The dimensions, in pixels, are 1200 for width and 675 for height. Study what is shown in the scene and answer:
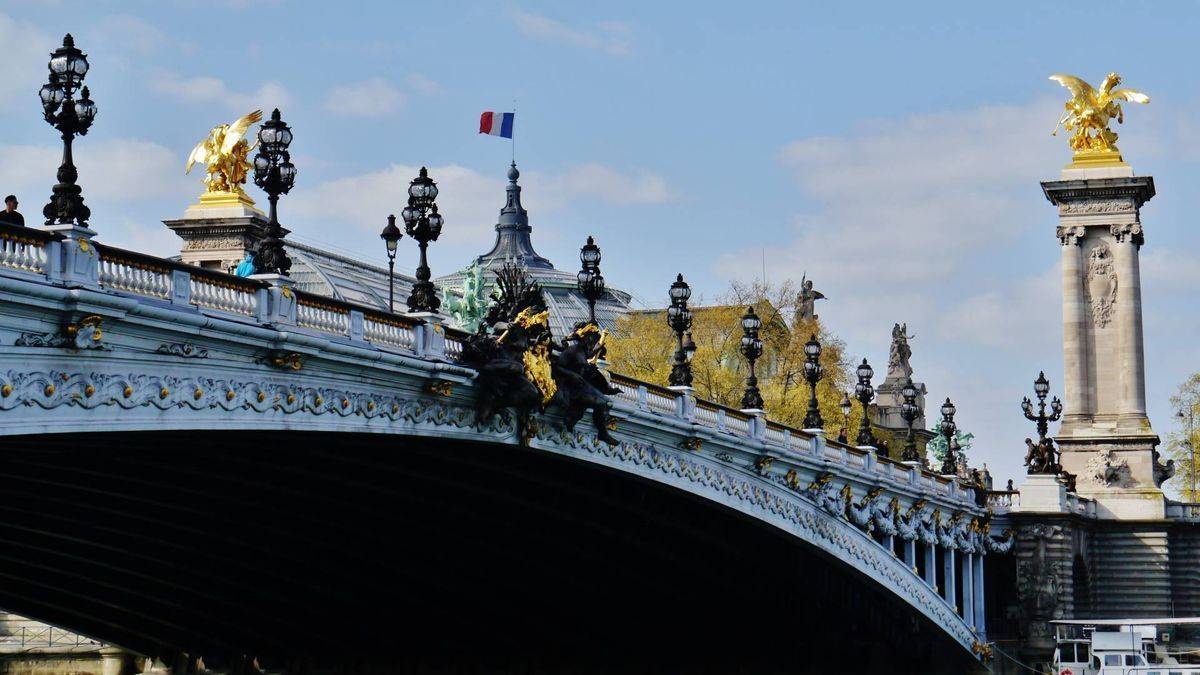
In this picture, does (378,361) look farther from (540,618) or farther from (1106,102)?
(1106,102)

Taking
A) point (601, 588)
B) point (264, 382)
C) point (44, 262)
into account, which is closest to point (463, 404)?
point (264, 382)

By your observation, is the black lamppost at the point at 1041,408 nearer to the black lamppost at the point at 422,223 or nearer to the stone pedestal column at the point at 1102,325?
the stone pedestal column at the point at 1102,325

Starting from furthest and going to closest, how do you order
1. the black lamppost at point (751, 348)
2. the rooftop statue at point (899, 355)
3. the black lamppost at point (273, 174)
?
1. the rooftop statue at point (899, 355)
2. the black lamppost at point (751, 348)
3. the black lamppost at point (273, 174)

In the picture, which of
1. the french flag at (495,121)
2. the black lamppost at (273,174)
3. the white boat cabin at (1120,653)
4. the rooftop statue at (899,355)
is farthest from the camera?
the rooftop statue at (899,355)

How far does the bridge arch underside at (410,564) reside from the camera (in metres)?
35.4

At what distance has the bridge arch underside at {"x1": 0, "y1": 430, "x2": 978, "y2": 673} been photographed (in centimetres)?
3538

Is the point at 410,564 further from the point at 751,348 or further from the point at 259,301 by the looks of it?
Answer: the point at 259,301

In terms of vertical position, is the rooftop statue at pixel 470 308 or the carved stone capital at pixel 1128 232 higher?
the carved stone capital at pixel 1128 232

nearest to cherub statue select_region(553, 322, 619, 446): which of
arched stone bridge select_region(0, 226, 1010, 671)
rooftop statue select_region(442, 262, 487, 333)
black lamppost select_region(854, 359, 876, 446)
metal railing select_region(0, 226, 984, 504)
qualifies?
arched stone bridge select_region(0, 226, 1010, 671)

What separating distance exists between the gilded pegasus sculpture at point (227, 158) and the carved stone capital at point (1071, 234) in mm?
31982

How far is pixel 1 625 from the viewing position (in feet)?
242

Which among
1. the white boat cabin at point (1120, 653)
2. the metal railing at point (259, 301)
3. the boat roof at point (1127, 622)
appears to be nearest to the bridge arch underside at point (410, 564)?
the metal railing at point (259, 301)

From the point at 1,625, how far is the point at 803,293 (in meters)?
38.6

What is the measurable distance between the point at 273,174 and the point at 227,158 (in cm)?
4108
